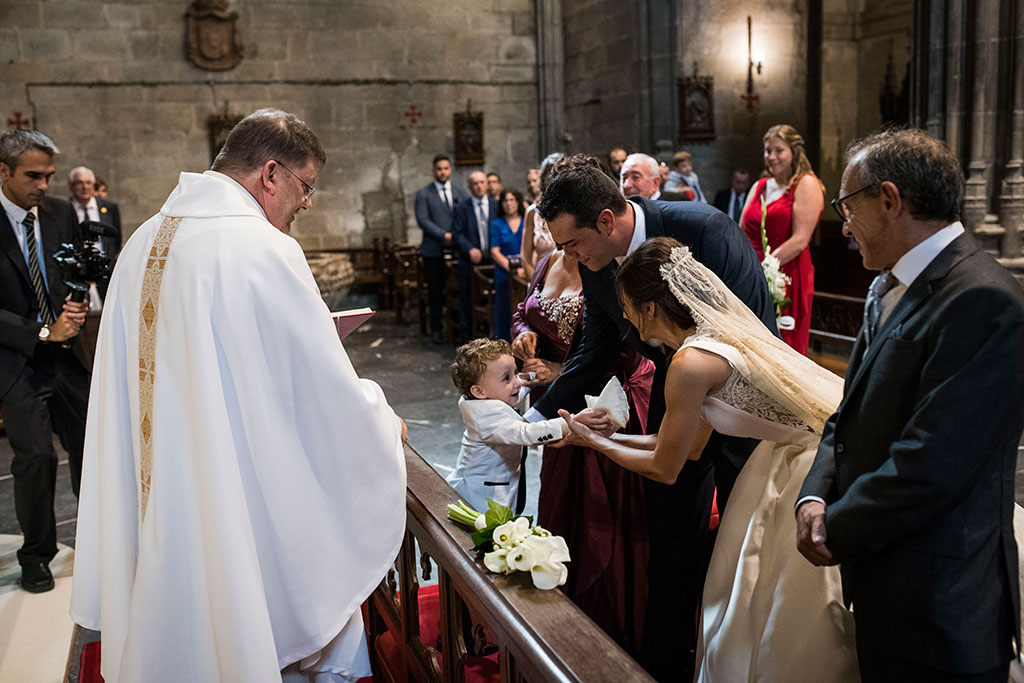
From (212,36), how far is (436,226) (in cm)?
522

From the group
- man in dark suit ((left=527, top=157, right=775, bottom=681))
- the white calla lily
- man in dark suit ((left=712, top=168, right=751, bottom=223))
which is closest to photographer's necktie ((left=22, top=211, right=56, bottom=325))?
man in dark suit ((left=527, top=157, right=775, bottom=681))

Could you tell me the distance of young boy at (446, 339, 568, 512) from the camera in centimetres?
286

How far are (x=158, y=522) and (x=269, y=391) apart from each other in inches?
15.3

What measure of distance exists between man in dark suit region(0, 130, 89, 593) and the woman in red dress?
12.3ft

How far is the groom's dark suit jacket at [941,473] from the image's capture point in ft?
5.36

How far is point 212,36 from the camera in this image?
41.4 feet

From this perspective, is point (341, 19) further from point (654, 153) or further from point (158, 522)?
point (158, 522)

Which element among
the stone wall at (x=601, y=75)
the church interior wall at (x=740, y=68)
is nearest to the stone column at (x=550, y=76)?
Answer: the stone wall at (x=601, y=75)

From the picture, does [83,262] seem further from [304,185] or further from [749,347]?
[749,347]

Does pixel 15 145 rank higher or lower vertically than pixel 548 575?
higher

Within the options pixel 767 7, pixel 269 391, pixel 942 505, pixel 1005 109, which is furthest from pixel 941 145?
pixel 767 7

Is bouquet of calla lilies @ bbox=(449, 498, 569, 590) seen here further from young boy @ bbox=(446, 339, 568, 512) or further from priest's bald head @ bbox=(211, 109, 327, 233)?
priest's bald head @ bbox=(211, 109, 327, 233)

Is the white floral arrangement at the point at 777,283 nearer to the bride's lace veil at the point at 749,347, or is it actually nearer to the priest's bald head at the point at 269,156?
the bride's lace veil at the point at 749,347

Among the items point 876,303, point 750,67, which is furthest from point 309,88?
point 876,303
